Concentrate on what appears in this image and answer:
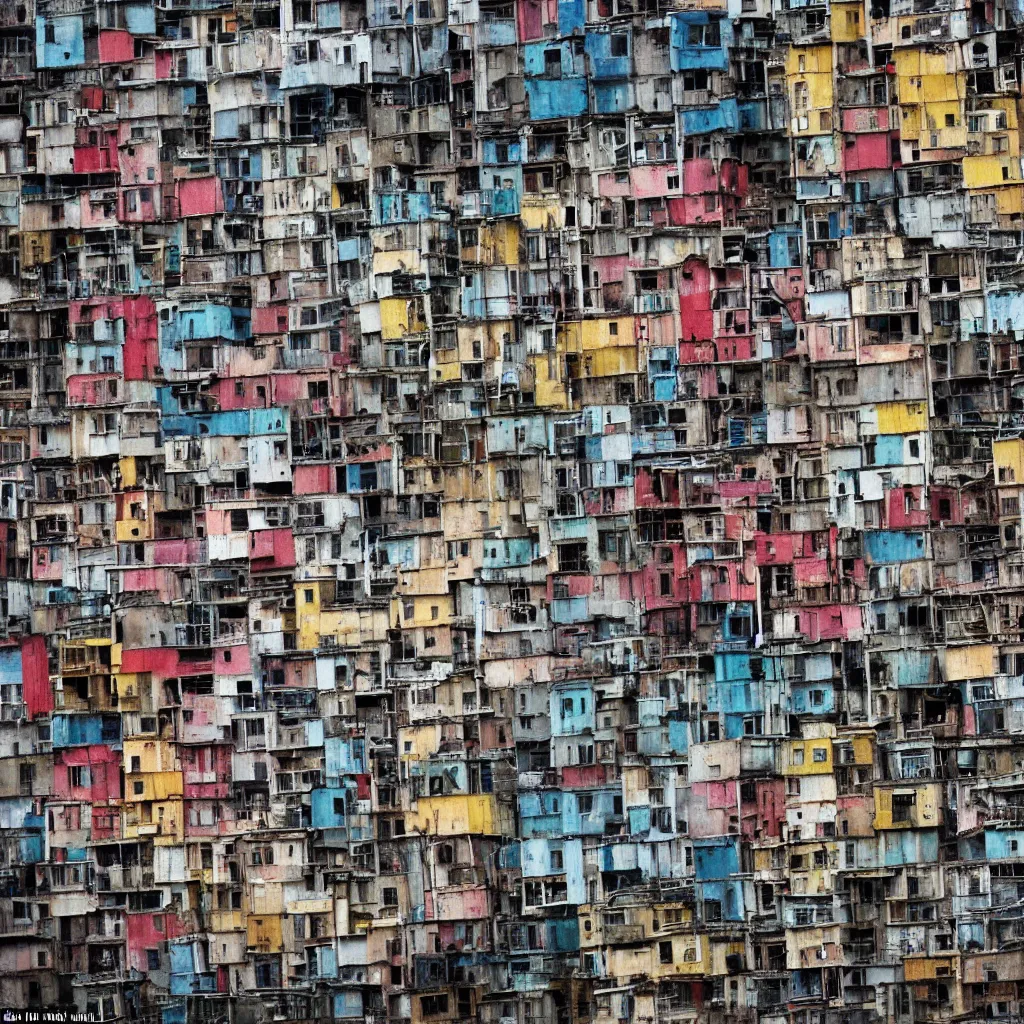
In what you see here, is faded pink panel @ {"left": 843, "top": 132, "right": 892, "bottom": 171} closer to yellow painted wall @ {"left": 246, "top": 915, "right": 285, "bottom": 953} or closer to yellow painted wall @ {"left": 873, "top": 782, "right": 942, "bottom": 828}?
yellow painted wall @ {"left": 873, "top": 782, "right": 942, "bottom": 828}

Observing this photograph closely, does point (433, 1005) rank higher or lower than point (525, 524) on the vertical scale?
lower

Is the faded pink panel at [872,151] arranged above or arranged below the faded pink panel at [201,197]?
below

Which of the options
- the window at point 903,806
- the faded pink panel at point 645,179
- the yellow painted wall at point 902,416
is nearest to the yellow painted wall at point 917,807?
the window at point 903,806

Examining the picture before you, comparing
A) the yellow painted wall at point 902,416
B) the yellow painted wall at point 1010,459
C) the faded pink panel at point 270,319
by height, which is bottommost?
the yellow painted wall at point 1010,459

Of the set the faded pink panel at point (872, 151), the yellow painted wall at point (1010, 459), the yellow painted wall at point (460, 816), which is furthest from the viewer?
the faded pink panel at point (872, 151)

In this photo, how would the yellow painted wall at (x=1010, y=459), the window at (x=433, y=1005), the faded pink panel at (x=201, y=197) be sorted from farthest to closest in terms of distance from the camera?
the faded pink panel at (x=201, y=197), the yellow painted wall at (x=1010, y=459), the window at (x=433, y=1005)

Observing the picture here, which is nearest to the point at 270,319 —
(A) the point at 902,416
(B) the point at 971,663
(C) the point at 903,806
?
(A) the point at 902,416

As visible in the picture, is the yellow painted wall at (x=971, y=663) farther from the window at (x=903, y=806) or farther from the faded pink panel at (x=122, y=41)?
the faded pink panel at (x=122, y=41)

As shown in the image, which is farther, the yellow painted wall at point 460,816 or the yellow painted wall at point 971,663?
the yellow painted wall at point 460,816

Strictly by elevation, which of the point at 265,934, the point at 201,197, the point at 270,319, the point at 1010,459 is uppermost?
the point at 201,197

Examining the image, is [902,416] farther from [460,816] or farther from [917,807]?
[460,816]

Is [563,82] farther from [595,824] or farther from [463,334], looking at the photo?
[595,824]
